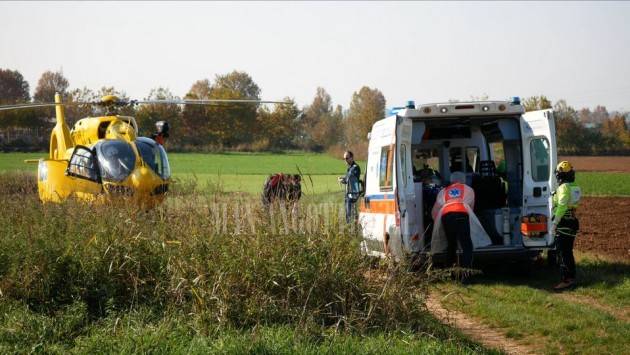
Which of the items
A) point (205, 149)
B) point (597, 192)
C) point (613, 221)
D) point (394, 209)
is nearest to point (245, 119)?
point (205, 149)

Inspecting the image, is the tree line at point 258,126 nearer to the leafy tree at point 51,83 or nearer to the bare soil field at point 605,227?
the leafy tree at point 51,83

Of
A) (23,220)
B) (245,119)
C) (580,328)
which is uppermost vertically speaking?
(245,119)

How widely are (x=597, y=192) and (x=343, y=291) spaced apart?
28.9 meters

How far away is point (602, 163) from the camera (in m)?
59.1

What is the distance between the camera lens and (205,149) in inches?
2844

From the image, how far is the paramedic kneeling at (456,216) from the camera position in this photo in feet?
38.6

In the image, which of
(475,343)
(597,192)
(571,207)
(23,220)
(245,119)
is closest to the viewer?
(475,343)

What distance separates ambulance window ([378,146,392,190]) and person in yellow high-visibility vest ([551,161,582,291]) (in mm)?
2518

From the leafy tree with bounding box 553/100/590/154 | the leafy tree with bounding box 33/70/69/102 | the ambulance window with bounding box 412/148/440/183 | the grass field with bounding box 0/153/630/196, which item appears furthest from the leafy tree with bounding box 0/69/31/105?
the ambulance window with bounding box 412/148/440/183

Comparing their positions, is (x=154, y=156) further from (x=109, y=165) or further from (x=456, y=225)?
(x=456, y=225)

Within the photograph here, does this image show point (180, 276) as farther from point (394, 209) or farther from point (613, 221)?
point (613, 221)

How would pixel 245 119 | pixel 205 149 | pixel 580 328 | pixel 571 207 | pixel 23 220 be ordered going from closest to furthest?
pixel 580 328 → pixel 23 220 → pixel 571 207 → pixel 205 149 → pixel 245 119

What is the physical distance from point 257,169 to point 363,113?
40480 millimetres

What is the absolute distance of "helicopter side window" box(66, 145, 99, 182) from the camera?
18297 millimetres
